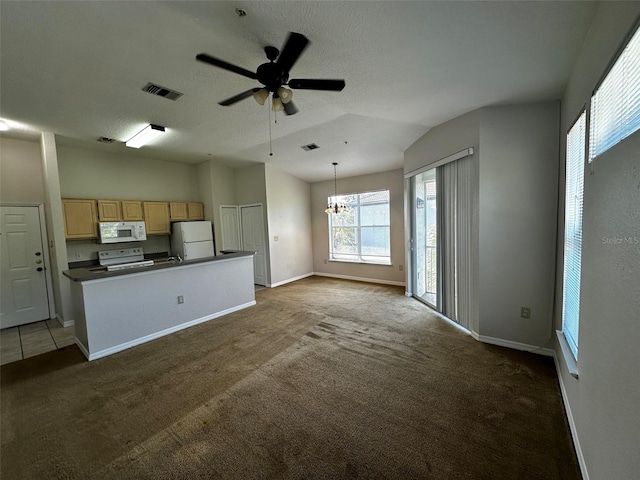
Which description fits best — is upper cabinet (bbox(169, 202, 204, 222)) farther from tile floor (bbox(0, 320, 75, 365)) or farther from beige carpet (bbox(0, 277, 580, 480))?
beige carpet (bbox(0, 277, 580, 480))

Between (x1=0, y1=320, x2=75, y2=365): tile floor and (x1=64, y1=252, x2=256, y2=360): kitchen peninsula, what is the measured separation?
0.38 metres

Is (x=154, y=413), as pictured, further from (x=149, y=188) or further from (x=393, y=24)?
(x=149, y=188)

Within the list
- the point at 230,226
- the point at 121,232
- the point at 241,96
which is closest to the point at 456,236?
the point at 241,96

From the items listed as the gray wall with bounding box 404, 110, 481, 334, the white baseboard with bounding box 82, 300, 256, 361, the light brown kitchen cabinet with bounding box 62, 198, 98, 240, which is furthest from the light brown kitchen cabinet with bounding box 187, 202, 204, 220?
the gray wall with bounding box 404, 110, 481, 334

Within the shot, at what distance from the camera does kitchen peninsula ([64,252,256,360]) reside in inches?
113

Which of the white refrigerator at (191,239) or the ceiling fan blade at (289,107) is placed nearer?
the ceiling fan blade at (289,107)

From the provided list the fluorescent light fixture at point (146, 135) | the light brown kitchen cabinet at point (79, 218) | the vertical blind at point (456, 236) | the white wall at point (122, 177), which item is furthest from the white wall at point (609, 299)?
the white wall at point (122, 177)

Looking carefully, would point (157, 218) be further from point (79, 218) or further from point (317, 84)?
point (317, 84)

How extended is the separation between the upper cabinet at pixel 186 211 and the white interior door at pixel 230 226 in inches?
20.5

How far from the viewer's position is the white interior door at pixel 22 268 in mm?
3877

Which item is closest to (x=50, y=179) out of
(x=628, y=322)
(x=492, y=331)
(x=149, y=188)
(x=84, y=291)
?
(x=149, y=188)

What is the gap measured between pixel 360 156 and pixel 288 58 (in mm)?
3414

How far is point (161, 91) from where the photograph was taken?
270 centimetres

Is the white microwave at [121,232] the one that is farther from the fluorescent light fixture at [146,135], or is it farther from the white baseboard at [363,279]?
the white baseboard at [363,279]
